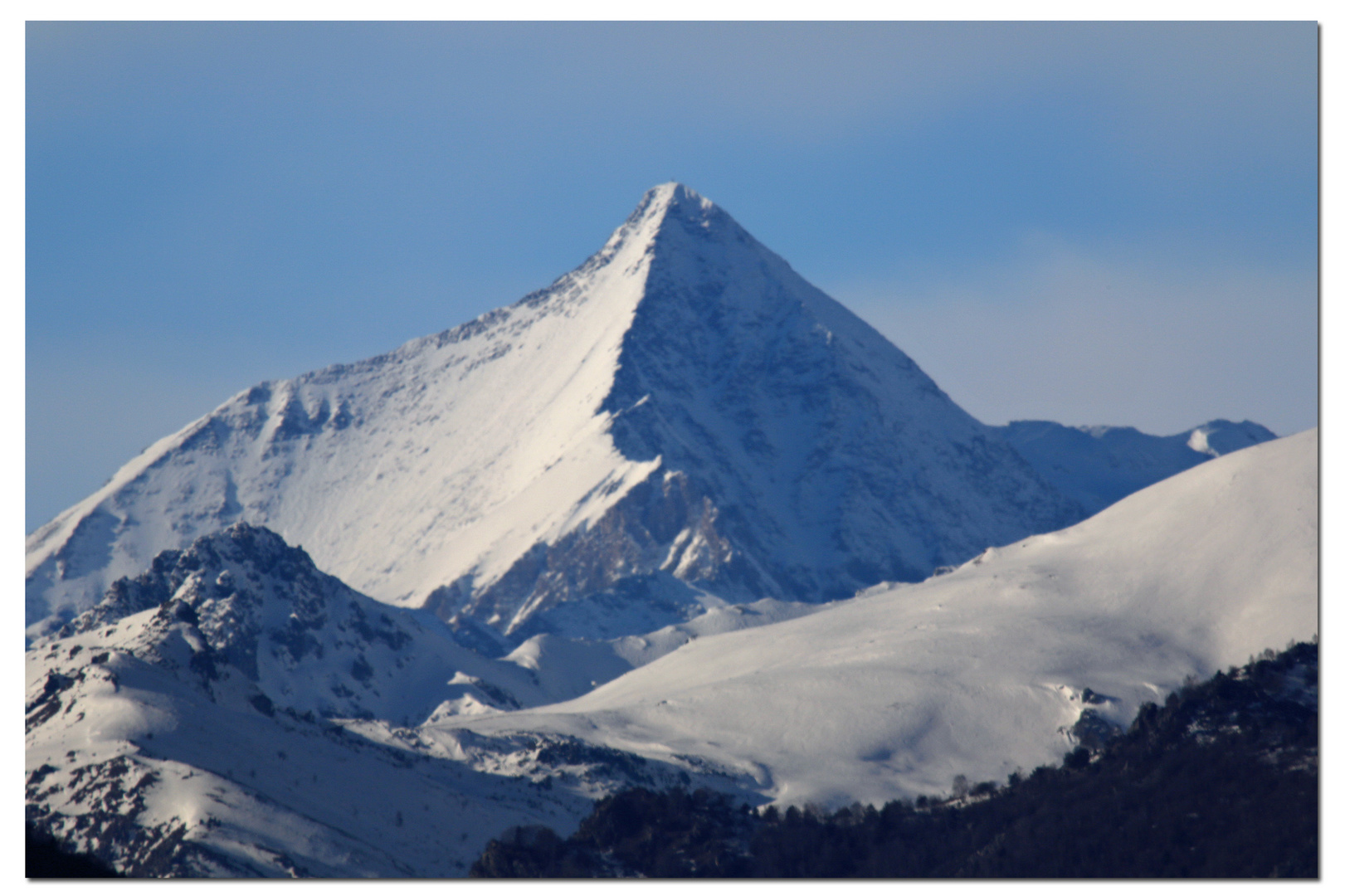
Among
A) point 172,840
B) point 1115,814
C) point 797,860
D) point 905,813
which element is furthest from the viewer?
point 905,813

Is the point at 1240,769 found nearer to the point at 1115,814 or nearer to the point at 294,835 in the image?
the point at 1115,814

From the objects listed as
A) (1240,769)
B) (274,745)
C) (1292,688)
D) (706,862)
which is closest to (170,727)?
(274,745)

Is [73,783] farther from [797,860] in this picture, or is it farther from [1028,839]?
[1028,839]

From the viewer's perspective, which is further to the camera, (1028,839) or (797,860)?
(797,860)
